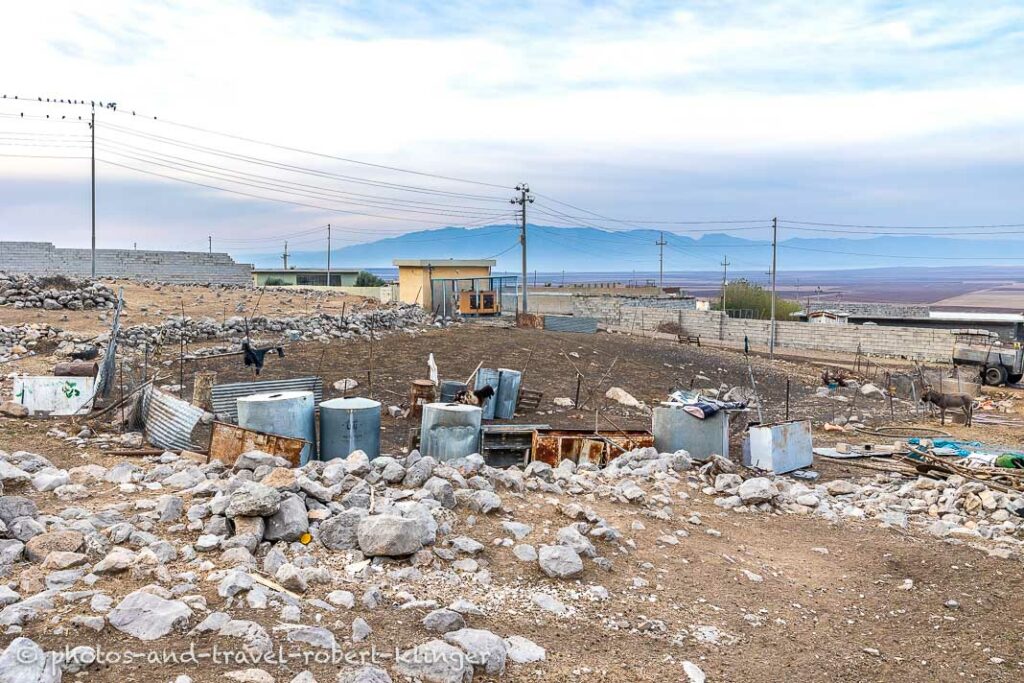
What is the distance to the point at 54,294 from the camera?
83.8 ft

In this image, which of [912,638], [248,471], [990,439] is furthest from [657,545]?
[990,439]

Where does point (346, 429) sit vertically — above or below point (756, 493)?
above

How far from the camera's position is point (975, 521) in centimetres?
910

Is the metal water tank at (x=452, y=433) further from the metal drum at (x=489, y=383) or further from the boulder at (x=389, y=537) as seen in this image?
the metal drum at (x=489, y=383)

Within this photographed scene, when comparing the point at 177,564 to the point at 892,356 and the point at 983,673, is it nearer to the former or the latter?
the point at 983,673

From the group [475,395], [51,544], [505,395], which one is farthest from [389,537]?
[505,395]

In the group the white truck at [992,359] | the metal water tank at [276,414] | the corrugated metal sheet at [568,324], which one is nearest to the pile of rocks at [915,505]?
Result: the metal water tank at [276,414]

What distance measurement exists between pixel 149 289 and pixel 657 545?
88.1ft

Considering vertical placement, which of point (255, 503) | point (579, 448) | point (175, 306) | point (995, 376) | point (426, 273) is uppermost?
point (426, 273)

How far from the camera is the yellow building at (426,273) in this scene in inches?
1608

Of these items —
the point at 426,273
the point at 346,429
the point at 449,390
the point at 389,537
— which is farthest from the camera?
the point at 426,273

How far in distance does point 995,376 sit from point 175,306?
27737 millimetres

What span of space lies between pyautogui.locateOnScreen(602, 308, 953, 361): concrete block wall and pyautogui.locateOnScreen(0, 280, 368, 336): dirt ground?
19.3 metres

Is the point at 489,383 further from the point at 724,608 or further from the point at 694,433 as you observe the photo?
the point at 724,608
